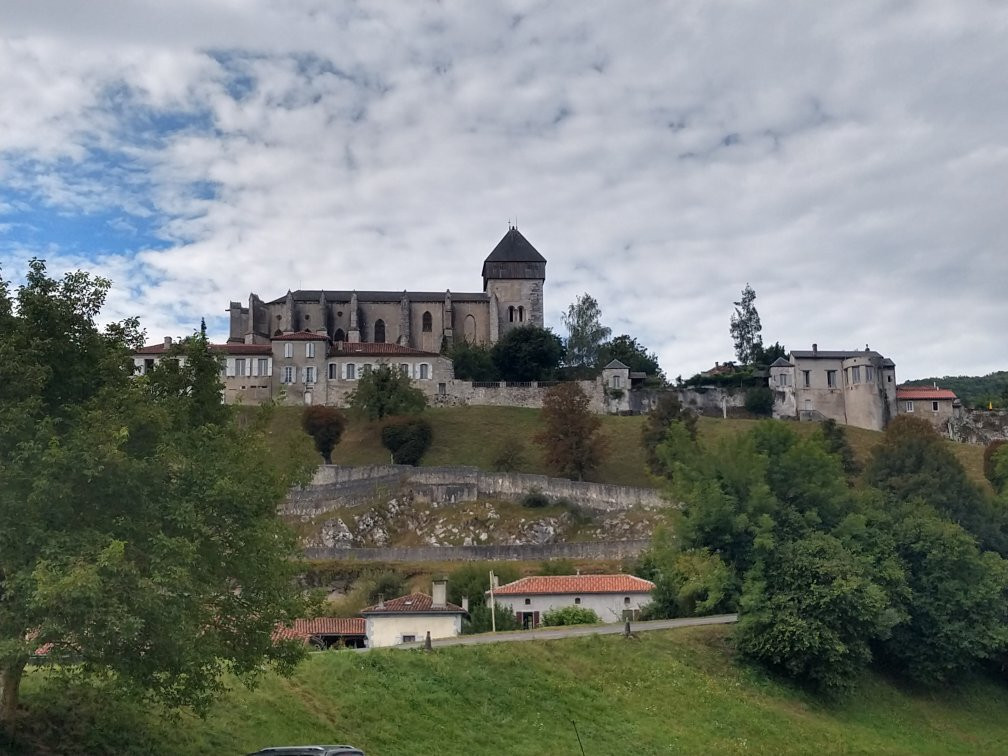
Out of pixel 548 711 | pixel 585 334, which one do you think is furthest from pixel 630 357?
pixel 548 711

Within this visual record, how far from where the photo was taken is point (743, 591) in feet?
118

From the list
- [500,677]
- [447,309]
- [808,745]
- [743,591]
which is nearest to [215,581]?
[500,677]

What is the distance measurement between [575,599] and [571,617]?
2034 millimetres

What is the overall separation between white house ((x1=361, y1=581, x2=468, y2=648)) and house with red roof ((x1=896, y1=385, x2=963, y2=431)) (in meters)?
66.5

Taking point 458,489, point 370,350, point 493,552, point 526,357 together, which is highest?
point 370,350

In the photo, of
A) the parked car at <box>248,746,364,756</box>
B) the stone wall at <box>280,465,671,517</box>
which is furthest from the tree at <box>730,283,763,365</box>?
the parked car at <box>248,746,364,756</box>

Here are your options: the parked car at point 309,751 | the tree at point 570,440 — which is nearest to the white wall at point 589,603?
the parked car at point 309,751

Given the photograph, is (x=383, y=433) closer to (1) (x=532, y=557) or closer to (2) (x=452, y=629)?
(1) (x=532, y=557)

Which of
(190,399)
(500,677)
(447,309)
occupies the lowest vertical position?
(500,677)

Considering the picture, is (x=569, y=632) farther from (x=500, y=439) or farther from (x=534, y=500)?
(x=500, y=439)

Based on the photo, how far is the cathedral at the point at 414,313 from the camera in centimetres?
10294

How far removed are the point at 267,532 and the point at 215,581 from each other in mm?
1184

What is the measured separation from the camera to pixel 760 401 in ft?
310

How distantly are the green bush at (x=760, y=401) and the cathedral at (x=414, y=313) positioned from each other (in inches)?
911
